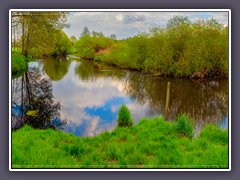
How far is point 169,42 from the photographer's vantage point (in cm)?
1203

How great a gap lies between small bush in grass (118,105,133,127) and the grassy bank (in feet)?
0.85

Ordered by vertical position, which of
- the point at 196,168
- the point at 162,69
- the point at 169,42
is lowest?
the point at 196,168

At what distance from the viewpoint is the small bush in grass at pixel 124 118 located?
28.1 ft

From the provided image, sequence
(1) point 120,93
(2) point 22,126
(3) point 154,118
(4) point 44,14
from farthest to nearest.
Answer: (1) point 120,93 → (3) point 154,118 → (2) point 22,126 → (4) point 44,14

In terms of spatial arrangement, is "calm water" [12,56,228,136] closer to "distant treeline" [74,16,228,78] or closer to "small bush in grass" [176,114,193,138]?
"distant treeline" [74,16,228,78]

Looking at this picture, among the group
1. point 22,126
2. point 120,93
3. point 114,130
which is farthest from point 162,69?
point 22,126

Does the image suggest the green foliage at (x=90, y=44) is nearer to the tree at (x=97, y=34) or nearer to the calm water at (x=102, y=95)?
the tree at (x=97, y=34)

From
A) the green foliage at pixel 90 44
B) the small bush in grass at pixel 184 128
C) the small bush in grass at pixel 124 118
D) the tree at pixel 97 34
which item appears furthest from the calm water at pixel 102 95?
the tree at pixel 97 34

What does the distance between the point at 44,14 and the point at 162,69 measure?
6.70 m

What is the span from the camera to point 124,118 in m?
8.58

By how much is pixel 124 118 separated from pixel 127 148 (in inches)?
73.4

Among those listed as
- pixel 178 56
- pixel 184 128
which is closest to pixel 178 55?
pixel 178 56
